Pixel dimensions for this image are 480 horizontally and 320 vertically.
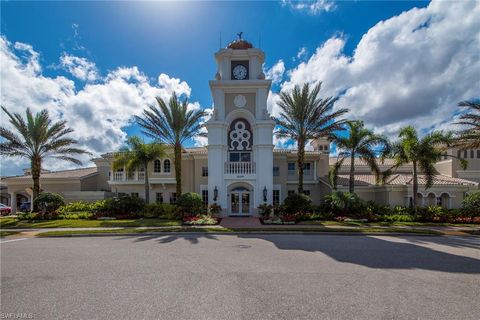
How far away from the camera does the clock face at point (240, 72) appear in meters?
24.2

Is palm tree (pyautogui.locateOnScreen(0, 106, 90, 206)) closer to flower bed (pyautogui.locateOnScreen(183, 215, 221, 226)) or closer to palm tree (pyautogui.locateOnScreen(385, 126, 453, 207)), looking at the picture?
flower bed (pyautogui.locateOnScreen(183, 215, 221, 226))

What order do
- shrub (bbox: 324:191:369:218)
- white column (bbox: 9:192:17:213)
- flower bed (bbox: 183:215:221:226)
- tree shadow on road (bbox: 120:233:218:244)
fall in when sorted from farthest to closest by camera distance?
1. white column (bbox: 9:192:17:213)
2. shrub (bbox: 324:191:369:218)
3. flower bed (bbox: 183:215:221:226)
4. tree shadow on road (bbox: 120:233:218:244)

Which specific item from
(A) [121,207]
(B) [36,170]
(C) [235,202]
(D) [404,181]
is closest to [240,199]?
(C) [235,202]

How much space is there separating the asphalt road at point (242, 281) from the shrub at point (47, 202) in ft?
42.5

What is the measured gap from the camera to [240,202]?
77.0ft

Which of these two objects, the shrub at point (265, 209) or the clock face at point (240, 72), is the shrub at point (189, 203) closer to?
the shrub at point (265, 209)

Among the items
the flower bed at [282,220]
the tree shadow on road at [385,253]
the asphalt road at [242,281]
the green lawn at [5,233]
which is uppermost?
the asphalt road at [242,281]

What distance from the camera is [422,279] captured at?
6598 mm

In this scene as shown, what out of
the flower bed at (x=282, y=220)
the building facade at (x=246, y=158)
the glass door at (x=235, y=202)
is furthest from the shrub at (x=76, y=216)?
the flower bed at (x=282, y=220)

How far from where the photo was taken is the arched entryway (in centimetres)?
2339

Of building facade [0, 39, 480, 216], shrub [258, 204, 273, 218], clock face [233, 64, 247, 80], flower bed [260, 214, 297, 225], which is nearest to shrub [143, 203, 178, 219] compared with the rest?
building facade [0, 39, 480, 216]

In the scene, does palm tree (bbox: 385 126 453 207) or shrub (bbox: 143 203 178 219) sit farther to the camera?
shrub (bbox: 143 203 178 219)

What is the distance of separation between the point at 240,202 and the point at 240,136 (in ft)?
20.6

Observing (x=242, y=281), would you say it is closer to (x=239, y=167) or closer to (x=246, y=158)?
(x=239, y=167)
